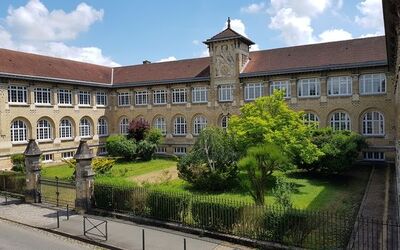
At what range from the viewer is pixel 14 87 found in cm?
3200

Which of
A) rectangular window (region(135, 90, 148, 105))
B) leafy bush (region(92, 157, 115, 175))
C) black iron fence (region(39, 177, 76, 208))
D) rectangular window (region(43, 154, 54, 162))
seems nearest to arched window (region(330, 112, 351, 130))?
leafy bush (region(92, 157, 115, 175))

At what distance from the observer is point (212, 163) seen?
2152 centimetres

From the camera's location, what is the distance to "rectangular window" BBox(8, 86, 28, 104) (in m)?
31.7

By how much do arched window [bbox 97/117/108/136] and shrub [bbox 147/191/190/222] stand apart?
27829mm

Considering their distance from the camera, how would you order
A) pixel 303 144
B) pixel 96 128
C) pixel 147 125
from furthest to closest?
pixel 96 128 < pixel 147 125 < pixel 303 144

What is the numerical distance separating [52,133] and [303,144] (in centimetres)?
2513

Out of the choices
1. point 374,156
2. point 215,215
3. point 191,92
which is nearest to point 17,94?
point 191,92

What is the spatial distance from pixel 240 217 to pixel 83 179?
8.05m

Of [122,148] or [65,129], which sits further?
[65,129]

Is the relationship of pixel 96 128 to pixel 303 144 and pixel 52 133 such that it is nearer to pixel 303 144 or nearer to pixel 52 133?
pixel 52 133

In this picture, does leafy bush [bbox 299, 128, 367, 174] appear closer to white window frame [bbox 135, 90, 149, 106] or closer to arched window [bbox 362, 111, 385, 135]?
arched window [bbox 362, 111, 385, 135]

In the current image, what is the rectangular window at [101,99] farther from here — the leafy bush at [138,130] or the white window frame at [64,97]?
the leafy bush at [138,130]

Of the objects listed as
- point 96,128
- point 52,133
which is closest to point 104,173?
point 52,133

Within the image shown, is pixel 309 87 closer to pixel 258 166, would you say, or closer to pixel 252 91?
pixel 252 91
